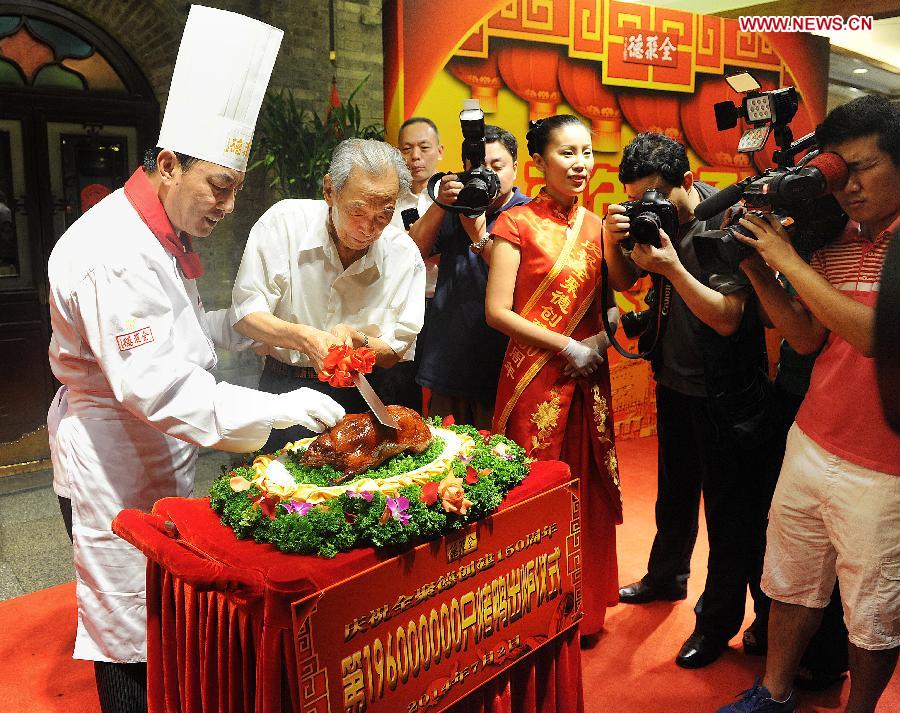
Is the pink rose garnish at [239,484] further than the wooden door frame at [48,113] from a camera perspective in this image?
No

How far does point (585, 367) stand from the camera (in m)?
2.55

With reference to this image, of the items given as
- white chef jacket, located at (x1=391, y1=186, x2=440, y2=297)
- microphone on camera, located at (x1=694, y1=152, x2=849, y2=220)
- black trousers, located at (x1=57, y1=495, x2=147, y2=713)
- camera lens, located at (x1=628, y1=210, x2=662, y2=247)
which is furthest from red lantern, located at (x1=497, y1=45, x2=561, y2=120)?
black trousers, located at (x1=57, y1=495, x2=147, y2=713)

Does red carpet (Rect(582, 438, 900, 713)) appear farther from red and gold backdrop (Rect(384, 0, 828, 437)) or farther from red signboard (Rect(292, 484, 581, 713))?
red and gold backdrop (Rect(384, 0, 828, 437))

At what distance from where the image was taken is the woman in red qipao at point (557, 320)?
2555 mm

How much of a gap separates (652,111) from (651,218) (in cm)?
315

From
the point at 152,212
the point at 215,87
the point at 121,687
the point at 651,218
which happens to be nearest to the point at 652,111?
the point at 651,218

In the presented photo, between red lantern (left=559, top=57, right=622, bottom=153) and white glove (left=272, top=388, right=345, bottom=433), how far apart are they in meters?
3.45

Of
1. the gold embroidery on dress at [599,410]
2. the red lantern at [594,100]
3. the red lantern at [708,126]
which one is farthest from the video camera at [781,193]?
the red lantern at [708,126]

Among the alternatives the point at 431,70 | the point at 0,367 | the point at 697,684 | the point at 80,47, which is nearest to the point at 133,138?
the point at 80,47

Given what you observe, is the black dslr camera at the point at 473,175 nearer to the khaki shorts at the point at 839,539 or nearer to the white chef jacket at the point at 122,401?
the white chef jacket at the point at 122,401

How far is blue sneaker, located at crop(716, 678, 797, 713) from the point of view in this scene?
2186mm

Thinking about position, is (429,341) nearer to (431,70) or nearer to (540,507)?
(540,507)

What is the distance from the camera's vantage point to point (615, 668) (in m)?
2.58

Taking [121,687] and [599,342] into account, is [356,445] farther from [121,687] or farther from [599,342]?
[599,342]
